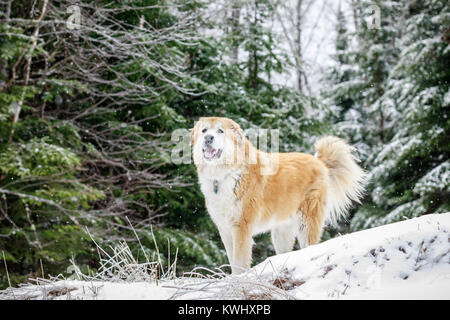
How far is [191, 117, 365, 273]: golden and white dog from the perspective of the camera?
14.0 ft

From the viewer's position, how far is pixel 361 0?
12.2 m

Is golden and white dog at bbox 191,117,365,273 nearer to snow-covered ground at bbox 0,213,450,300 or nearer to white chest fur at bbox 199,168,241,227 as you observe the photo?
white chest fur at bbox 199,168,241,227

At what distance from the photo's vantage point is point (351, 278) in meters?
1.83

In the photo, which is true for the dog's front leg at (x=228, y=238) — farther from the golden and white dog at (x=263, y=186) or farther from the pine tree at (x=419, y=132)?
the pine tree at (x=419, y=132)

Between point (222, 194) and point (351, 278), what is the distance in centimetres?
255

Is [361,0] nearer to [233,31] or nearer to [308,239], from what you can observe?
[233,31]

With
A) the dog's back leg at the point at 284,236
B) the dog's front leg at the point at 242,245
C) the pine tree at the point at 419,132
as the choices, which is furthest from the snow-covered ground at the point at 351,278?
the pine tree at the point at 419,132

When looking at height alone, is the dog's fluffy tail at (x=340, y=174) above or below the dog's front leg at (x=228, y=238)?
above

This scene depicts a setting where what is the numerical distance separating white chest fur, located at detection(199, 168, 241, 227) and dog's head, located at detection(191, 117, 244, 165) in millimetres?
140

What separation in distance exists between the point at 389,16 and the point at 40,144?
11.0 m

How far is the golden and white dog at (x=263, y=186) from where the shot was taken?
4.28 meters

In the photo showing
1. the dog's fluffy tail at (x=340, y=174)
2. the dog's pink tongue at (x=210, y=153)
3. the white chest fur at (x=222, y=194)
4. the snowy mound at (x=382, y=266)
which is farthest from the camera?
the dog's fluffy tail at (x=340, y=174)

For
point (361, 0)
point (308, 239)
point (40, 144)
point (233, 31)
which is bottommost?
point (308, 239)

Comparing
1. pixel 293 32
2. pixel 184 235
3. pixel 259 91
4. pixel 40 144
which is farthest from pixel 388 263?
pixel 293 32
